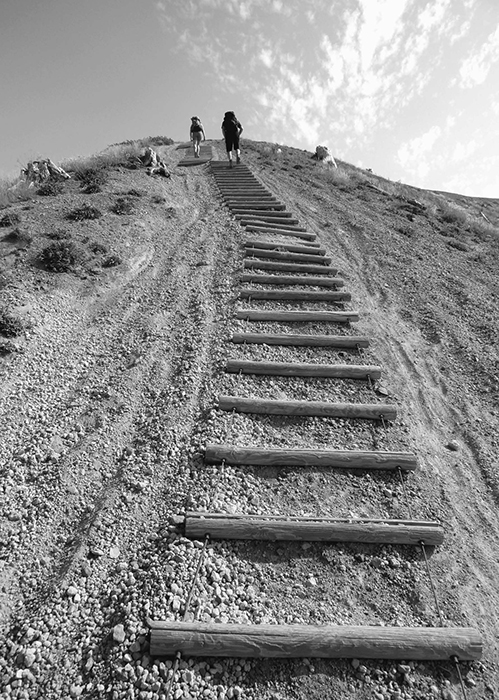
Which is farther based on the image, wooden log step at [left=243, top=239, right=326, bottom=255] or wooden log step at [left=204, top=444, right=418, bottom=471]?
wooden log step at [left=243, top=239, right=326, bottom=255]

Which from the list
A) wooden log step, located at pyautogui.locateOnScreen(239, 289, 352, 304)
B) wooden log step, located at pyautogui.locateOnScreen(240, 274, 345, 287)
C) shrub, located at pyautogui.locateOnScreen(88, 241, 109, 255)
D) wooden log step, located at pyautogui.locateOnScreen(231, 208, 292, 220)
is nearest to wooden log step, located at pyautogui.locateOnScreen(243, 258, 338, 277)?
wooden log step, located at pyautogui.locateOnScreen(240, 274, 345, 287)

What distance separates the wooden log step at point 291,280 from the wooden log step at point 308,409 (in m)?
4.41

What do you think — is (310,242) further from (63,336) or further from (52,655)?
(52,655)

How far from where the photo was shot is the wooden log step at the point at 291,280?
977 centimetres

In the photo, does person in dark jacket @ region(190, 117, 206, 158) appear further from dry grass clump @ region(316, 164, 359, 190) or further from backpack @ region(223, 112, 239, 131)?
dry grass clump @ region(316, 164, 359, 190)

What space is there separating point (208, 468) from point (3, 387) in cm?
378

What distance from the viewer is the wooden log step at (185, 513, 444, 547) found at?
14.7 ft

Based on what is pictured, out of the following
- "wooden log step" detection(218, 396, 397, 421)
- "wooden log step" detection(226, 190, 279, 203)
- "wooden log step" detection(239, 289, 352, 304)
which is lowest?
"wooden log step" detection(218, 396, 397, 421)

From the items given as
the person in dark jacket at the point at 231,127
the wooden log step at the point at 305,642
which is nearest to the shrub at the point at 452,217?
the person in dark jacket at the point at 231,127

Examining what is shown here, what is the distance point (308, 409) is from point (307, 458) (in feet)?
3.29

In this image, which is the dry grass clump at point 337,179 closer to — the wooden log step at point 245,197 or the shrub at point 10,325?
the wooden log step at point 245,197

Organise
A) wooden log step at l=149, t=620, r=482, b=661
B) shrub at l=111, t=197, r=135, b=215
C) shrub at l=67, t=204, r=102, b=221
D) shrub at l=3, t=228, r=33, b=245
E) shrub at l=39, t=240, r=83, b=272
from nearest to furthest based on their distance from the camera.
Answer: wooden log step at l=149, t=620, r=482, b=661 → shrub at l=39, t=240, r=83, b=272 → shrub at l=3, t=228, r=33, b=245 → shrub at l=67, t=204, r=102, b=221 → shrub at l=111, t=197, r=135, b=215

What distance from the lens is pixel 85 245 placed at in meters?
10.3

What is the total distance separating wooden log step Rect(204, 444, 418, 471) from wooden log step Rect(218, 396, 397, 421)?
861mm
